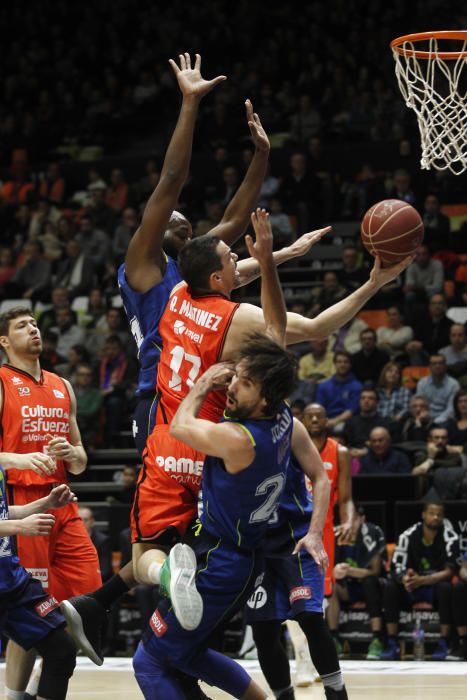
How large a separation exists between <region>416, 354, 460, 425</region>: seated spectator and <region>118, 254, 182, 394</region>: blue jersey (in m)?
6.66

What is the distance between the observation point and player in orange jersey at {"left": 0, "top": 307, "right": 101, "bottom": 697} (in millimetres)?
6469

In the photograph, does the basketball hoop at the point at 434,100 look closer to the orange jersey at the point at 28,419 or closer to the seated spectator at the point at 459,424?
the orange jersey at the point at 28,419

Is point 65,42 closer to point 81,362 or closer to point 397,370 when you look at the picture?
point 81,362

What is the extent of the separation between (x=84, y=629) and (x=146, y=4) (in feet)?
59.1

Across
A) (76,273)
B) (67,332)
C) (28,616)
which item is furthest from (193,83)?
(76,273)

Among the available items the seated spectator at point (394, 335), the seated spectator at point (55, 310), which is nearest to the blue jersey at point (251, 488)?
the seated spectator at point (394, 335)

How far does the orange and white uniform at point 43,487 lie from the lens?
650 cm

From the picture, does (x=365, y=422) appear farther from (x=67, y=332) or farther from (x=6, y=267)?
(x=6, y=267)

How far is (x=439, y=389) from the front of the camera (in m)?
12.2

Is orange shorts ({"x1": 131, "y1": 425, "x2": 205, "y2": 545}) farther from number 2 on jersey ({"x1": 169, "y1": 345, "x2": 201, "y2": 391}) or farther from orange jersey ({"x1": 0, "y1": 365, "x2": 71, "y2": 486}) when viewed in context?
orange jersey ({"x1": 0, "y1": 365, "x2": 71, "y2": 486})

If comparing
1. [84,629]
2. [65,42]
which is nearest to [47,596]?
[84,629]

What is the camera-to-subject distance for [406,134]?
16.2 metres

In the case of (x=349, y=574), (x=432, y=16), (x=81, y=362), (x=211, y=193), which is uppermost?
(x=432, y=16)

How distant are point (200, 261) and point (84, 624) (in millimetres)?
1690
